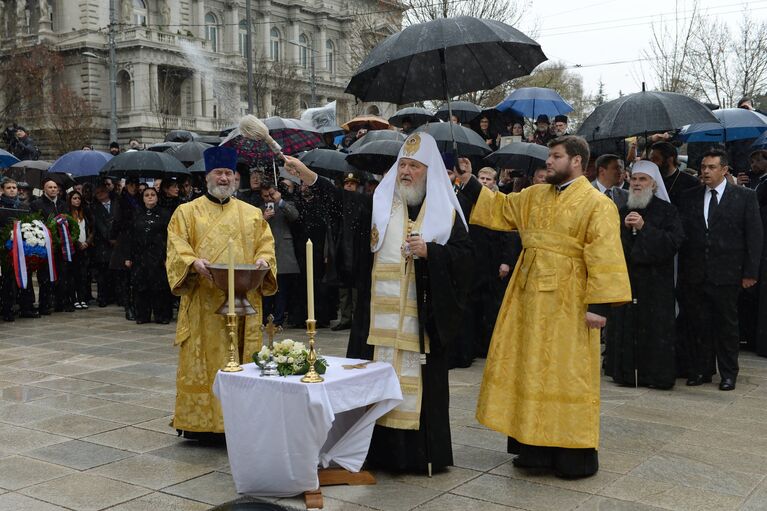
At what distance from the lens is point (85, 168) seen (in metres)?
15.4

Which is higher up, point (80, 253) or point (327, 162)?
point (327, 162)

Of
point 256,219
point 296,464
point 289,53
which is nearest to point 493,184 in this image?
point 256,219

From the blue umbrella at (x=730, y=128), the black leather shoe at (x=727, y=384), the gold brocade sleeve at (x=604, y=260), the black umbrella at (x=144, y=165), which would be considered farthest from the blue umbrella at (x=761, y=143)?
the black umbrella at (x=144, y=165)

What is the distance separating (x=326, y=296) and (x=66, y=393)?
4.87 metres

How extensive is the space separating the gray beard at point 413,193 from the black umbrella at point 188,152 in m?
9.61

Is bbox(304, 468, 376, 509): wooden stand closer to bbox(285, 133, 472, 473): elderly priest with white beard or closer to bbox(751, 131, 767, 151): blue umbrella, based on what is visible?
bbox(285, 133, 472, 473): elderly priest with white beard

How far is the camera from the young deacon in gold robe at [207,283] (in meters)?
6.26

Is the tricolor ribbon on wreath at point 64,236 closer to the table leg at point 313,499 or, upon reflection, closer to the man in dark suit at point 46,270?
the man in dark suit at point 46,270

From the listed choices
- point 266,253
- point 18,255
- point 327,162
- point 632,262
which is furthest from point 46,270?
point 632,262

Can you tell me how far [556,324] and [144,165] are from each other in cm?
887

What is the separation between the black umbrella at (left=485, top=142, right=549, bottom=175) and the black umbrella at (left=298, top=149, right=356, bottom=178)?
77.1 inches

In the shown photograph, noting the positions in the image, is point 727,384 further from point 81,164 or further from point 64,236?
point 81,164

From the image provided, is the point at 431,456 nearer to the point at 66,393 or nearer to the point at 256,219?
the point at 256,219

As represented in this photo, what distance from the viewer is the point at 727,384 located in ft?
26.7
